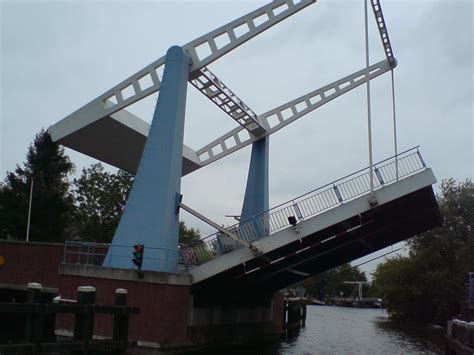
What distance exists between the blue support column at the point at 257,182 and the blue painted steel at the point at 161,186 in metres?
6.83

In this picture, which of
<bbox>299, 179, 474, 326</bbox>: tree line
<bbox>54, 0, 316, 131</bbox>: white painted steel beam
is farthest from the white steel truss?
<bbox>299, 179, 474, 326</bbox>: tree line

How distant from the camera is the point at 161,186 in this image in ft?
64.5

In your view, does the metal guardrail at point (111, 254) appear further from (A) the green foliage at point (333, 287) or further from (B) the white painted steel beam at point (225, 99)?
(A) the green foliage at point (333, 287)

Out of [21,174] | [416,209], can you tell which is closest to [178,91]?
[416,209]

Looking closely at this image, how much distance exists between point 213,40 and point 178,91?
6.80 ft

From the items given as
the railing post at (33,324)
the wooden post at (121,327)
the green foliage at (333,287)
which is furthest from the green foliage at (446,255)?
the green foliage at (333,287)

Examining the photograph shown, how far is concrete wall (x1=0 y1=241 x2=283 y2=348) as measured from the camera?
18.4 meters

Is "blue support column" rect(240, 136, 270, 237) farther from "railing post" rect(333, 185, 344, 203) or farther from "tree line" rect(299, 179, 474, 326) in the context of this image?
"tree line" rect(299, 179, 474, 326)

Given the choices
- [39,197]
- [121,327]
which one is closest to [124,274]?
[121,327]

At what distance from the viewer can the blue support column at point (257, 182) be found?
26.8 metres

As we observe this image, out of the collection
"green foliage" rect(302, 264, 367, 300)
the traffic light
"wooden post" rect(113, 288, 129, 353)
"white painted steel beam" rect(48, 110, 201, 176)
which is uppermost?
"white painted steel beam" rect(48, 110, 201, 176)

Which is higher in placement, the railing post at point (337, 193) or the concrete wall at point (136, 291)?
the railing post at point (337, 193)

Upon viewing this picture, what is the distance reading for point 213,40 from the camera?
2053 cm

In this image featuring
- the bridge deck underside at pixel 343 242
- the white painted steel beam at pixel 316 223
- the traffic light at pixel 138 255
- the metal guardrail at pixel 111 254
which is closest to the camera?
the traffic light at pixel 138 255
